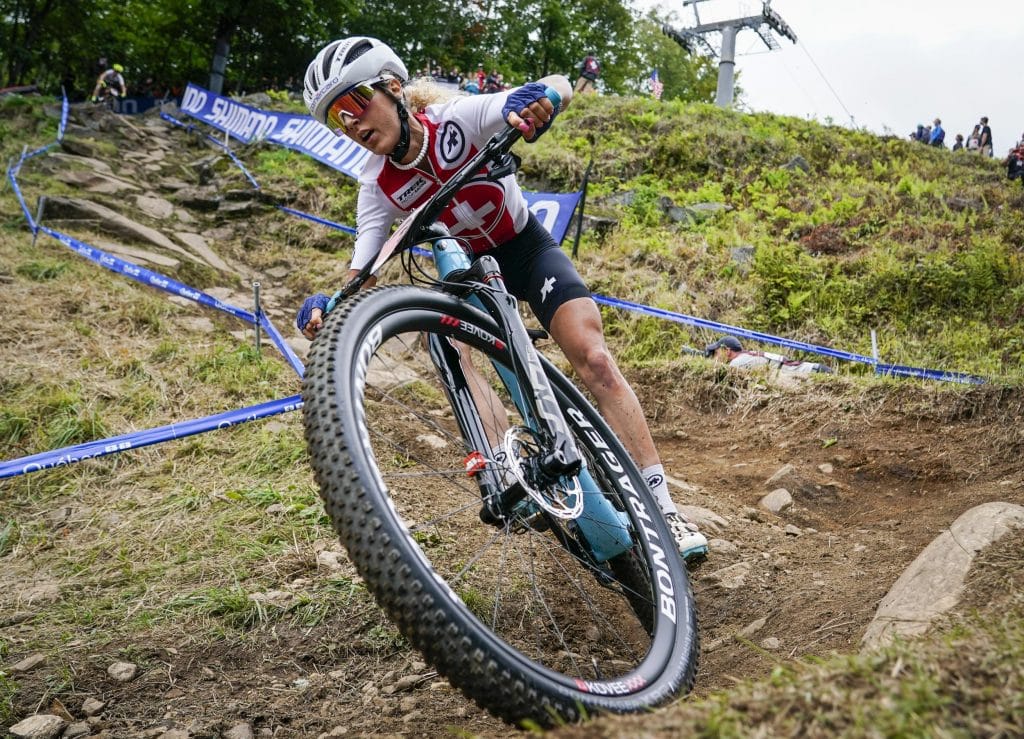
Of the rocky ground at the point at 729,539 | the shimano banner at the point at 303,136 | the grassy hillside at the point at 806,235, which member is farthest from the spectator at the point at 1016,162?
the rocky ground at the point at 729,539

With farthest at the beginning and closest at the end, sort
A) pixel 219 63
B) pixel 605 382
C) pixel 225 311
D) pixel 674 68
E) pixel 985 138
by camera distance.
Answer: pixel 674 68 → pixel 219 63 → pixel 985 138 → pixel 225 311 → pixel 605 382

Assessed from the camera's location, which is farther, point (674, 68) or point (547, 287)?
point (674, 68)

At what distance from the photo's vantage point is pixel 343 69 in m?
3.03

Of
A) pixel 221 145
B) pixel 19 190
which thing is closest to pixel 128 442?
pixel 19 190

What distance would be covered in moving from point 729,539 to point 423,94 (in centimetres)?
290

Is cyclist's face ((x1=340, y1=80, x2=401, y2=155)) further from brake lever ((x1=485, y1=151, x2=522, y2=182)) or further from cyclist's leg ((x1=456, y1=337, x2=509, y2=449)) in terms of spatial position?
cyclist's leg ((x1=456, y1=337, x2=509, y2=449))

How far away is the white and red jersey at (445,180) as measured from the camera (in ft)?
10.7

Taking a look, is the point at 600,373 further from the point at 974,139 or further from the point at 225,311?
the point at 974,139

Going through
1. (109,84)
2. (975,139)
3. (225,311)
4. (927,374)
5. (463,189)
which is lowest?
(225,311)

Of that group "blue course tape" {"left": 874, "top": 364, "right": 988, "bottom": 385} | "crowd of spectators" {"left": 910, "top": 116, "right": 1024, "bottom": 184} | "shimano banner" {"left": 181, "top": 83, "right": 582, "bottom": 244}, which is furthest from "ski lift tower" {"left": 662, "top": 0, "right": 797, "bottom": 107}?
"blue course tape" {"left": 874, "top": 364, "right": 988, "bottom": 385}

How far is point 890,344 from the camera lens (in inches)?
305

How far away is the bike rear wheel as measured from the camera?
5.41 feet

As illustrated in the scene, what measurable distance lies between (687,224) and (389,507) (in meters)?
10.2

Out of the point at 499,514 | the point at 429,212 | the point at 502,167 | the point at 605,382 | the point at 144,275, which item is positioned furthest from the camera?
the point at 144,275
